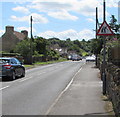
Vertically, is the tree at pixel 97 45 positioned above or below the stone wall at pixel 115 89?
above

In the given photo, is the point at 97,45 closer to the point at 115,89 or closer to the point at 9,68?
the point at 9,68

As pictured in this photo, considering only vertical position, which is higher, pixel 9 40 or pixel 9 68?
pixel 9 40

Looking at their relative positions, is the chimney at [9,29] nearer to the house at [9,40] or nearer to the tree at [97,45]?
the house at [9,40]

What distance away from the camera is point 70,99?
9984 mm

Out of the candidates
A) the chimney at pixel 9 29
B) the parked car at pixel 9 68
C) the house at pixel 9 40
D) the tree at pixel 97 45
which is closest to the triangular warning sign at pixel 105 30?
the parked car at pixel 9 68

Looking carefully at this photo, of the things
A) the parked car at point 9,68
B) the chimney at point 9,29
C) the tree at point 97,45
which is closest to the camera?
the parked car at point 9,68

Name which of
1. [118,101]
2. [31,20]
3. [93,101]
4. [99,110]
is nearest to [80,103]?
[93,101]

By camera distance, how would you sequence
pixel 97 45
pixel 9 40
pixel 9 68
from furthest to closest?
pixel 9 40
pixel 97 45
pixel 9 68

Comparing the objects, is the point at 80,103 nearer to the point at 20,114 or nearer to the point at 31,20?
the point at 20,114

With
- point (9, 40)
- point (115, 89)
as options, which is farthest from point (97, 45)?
point (9, 40)

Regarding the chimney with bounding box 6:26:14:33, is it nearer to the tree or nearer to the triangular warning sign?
the tree

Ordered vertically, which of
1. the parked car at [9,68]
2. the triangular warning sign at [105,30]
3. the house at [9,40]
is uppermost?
the house at [9,40]

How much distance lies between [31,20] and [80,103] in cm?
3593

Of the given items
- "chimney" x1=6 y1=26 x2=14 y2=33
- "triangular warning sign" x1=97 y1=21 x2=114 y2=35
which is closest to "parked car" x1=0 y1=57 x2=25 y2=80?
"triangular warning sign" x1=97 y1=21 x2=114 y2=35
